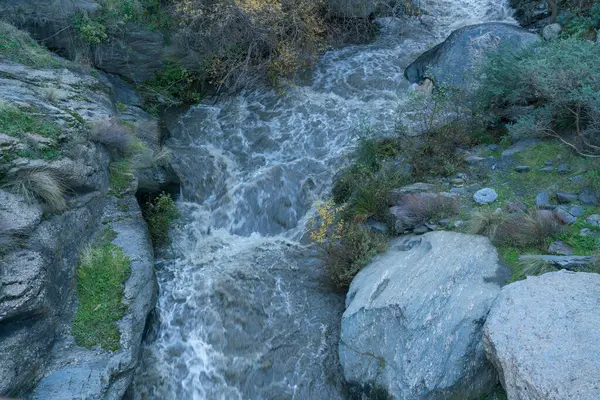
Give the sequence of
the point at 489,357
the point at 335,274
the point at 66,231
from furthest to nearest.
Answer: the point at 335,274 → the point at 66,231 → the point at 489,357

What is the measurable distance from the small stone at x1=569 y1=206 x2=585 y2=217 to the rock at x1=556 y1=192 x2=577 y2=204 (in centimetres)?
19

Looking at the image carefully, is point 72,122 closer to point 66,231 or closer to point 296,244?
point 66,231

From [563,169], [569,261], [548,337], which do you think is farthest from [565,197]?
[548,337]

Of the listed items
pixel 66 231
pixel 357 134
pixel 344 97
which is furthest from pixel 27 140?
pixel 344 97

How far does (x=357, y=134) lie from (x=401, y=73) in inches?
102

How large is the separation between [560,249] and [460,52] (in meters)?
5.77

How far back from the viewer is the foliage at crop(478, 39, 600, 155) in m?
6.56

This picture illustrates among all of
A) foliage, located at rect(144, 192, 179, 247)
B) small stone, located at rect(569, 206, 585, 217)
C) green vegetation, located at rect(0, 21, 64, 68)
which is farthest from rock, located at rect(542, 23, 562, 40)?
green vegetation, located at rect(0, 21, 64, 68)

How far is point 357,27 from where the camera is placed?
39.0ft

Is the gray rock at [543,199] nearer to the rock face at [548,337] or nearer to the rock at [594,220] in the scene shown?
the rock at [594,220]

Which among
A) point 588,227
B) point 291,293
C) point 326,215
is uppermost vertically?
point 588,227

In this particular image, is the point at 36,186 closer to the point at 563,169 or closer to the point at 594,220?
the point at 594,220

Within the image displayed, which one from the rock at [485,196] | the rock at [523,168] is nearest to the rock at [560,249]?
the rock at [485,196]

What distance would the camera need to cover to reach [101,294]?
6098 millimetres
